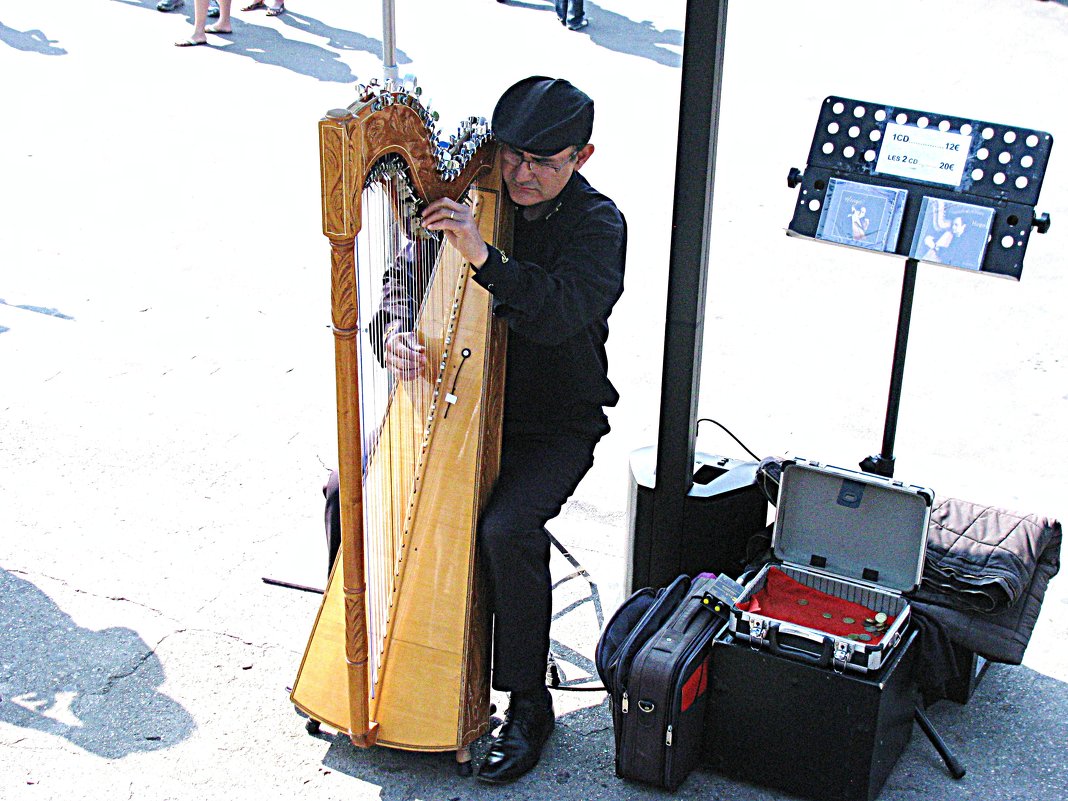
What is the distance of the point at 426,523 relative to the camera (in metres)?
2.83

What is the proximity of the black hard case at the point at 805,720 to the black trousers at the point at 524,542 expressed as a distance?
41 cm

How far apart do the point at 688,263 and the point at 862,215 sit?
402 mm

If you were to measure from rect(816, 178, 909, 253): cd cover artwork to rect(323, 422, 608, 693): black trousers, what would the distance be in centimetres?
75

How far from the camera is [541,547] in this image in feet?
9.28

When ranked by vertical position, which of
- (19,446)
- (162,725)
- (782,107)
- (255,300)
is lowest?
(162,725)

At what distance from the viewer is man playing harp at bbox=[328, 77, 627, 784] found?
2.73m

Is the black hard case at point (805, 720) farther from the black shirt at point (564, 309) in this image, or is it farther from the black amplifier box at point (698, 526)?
the black shirt at point (564, 309)

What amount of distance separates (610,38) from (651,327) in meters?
4.97

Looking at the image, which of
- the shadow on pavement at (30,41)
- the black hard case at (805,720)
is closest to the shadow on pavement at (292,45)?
the shadow on pavement at (30,41)

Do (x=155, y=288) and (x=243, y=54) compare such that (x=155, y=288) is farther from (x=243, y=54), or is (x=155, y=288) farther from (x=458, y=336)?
(x=243, y=54)

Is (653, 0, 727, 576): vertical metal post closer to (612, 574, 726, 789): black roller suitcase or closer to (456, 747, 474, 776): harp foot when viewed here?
(612, 574, 726, 789): black roller suitcase

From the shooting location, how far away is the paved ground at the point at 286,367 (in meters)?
3.03

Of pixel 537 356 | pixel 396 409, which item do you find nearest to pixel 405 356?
pixel 396 409

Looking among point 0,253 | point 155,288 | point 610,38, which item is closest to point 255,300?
point 155,288
